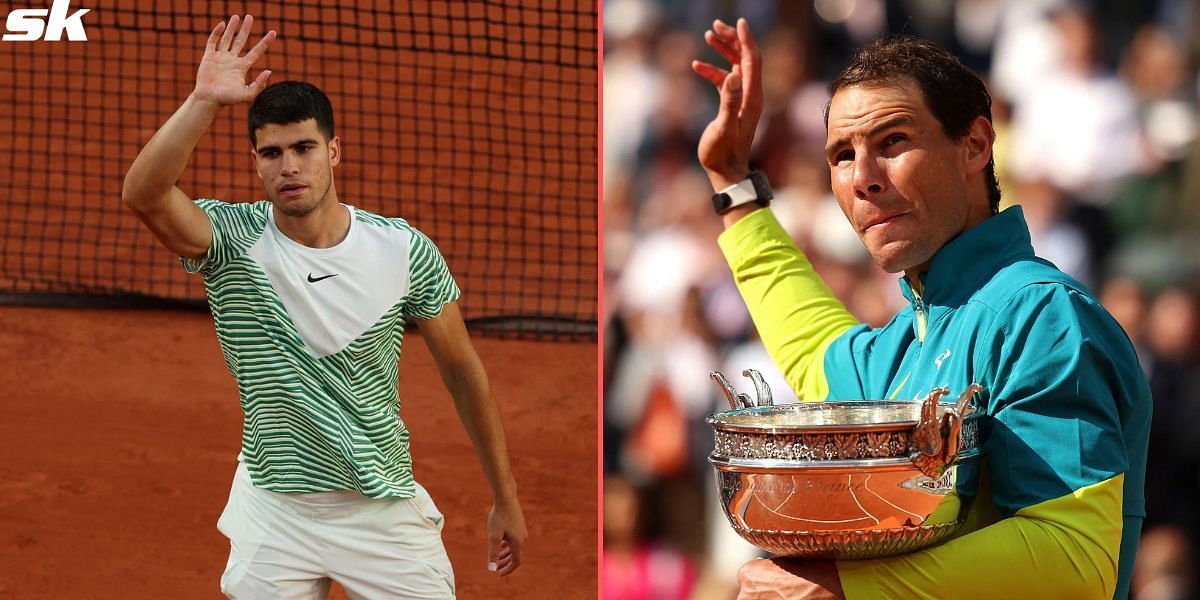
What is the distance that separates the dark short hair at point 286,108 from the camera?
14.7 ft

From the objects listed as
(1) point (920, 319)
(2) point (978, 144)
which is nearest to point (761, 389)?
(1) point (920, 319)

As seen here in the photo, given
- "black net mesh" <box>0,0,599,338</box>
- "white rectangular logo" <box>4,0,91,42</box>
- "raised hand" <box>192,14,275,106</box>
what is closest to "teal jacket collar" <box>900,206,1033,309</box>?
"raised hand" <box>192,14,275,106</box>

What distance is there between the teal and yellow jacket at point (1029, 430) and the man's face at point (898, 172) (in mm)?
43

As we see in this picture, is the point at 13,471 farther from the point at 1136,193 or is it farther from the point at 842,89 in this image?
the point at 842,89

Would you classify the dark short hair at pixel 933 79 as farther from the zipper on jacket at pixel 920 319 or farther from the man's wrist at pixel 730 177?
the man's wrist at pixel 730 177

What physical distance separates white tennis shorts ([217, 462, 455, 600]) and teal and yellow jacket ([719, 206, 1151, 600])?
9.50 feet

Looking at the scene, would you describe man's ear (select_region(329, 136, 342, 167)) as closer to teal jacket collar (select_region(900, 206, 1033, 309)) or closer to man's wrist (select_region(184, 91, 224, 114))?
man's wrist (select_region(184, 91, 224, 114))

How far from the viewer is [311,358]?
13.9 feet

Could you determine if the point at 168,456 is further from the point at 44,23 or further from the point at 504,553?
the point at 44,23

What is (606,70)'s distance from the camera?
4652 millimetres

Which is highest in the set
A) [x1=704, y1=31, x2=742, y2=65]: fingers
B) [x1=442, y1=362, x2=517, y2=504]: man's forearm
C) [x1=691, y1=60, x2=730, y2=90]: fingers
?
[x1=704, y1=31, x2=742, y2=65]: fingers

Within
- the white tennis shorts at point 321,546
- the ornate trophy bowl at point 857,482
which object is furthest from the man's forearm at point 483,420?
the ornate trophy bowl at point 857,482

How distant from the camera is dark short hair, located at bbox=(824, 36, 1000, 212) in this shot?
1.72 m

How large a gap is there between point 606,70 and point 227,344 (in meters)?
1.58
